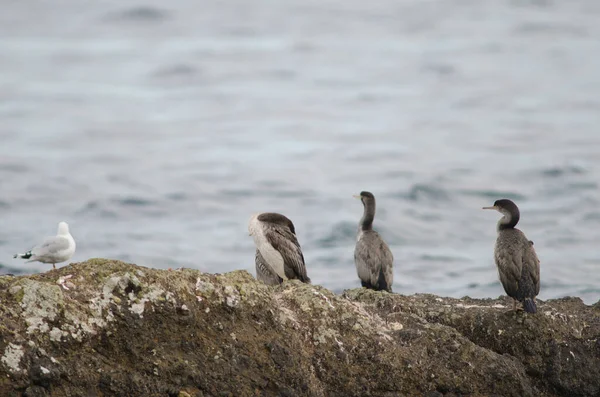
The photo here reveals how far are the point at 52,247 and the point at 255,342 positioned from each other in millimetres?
5261

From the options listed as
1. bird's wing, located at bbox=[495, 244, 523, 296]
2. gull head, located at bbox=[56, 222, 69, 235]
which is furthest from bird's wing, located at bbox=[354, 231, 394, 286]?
gull head, located at bbox=[56, 222, 69, 235]

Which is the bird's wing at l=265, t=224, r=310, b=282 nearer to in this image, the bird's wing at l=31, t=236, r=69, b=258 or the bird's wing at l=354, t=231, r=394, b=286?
the bird's wing at l=354, t=231, r=394, b=286

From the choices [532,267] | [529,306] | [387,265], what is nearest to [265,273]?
[387,265]

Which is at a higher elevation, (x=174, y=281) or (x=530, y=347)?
(x=174, y=281)

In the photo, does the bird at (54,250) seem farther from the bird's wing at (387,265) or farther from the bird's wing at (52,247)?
the bird's wing at (387,265)

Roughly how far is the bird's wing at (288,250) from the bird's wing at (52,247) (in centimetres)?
259

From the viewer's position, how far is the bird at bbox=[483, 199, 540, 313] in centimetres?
1148

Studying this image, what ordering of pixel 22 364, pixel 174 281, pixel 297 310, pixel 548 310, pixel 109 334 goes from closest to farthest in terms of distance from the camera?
1. pixel 22 364
2. pixel 109 334
3. pixel 174 281
4. pixel 297 310
5. pixel 548 310

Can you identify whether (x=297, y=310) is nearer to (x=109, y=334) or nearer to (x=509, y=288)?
(x=109, y=334)

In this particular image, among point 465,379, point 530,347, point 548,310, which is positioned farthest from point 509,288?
point 465,379

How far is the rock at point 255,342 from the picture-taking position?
8211mm

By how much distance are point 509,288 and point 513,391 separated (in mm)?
2134

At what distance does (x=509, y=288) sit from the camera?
38.2ft

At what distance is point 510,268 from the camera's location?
11.8 m
